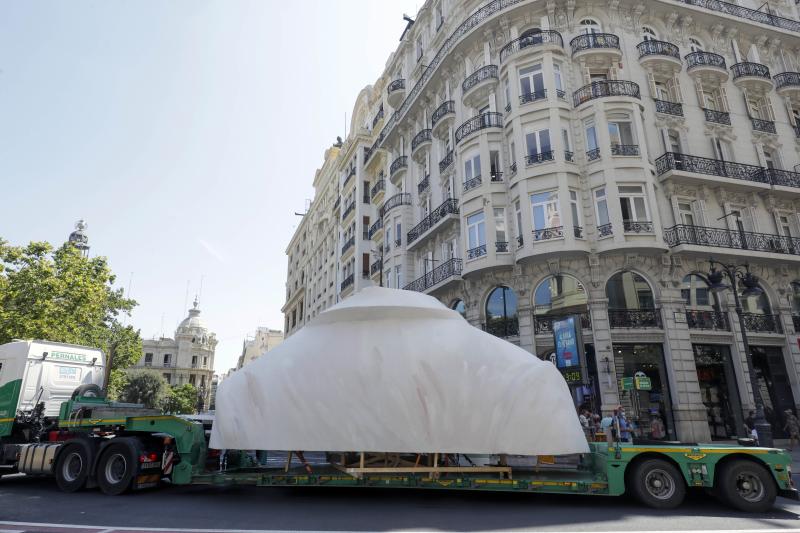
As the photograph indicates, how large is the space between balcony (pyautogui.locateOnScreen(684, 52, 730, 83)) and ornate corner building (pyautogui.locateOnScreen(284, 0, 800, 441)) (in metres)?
0.12

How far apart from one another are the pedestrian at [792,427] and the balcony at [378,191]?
27.9 metres

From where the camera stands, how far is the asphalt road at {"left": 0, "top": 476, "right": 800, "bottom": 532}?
281 inches

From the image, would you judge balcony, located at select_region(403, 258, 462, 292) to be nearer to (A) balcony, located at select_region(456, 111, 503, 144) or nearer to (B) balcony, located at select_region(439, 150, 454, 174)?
(B) balcony, located at select_region(439, 150, 454, 174)

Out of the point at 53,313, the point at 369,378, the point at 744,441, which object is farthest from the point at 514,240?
the point at 53,313

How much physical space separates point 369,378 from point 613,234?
15.2 metres

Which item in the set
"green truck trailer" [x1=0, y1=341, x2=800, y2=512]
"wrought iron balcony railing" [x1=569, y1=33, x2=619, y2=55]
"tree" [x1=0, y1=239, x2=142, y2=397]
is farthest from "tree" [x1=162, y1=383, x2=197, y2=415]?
"wrought iron balcony railing" [x1=569, y1=33, x2=619, y2=55]

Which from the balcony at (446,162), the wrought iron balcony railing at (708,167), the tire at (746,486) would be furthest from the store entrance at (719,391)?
the balcony at (446,162)

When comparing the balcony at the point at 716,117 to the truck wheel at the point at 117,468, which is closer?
the truck wheel at the point at 117,468

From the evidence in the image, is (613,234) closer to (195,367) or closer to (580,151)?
(580,151)

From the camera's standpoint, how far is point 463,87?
26.2m

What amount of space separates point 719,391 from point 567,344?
8.12 metres

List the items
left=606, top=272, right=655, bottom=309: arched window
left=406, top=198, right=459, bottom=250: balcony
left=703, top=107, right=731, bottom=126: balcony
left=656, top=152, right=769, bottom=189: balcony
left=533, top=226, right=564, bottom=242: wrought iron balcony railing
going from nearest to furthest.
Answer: left=606, top=272, right=655, bottom=309: arched window, left=533, top=226, right=564, bottom=242: wrought iron balcony railing, left=656, top=152, right=769, bottom=189: balcony, left=703, top=107, right=731, bottom=126: balcony, left=406, top=198, right=459, bottom=250: balcony

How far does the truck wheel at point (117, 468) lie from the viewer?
9617 millimetres

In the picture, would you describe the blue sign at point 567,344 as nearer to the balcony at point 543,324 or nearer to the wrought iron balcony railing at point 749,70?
the balcony at point 543,324
